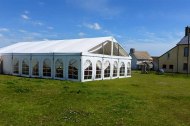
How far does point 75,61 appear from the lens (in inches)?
1143

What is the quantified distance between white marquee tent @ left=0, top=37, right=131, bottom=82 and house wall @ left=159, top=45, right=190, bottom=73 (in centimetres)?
2101

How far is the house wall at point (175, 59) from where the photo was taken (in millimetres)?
55719

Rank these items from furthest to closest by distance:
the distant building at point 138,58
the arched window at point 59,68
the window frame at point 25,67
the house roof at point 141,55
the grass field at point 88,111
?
the house roof at point 141,55 < the distant building at point 138,58 < the window frame at point 25,67 < the arched window at point 59,68 < the grass field at point 88,111

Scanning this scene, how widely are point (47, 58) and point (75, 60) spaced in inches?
176

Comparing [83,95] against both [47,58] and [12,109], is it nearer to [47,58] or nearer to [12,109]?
[12,109]

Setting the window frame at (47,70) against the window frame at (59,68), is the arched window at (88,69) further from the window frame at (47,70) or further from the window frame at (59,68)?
the window frame at (47,70)

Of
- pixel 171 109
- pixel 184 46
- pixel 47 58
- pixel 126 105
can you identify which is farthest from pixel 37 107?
pixel 184 46

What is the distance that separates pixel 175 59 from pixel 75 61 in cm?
3334

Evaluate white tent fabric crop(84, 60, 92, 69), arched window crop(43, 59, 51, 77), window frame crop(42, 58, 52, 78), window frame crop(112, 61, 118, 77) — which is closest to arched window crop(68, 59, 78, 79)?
white tent fabric crop(84, 60, 92, 69)

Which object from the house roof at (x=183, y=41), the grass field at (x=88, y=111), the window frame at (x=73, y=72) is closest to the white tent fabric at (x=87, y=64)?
the window frame at (x=73, y=72)

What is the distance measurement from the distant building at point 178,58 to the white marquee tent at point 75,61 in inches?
822

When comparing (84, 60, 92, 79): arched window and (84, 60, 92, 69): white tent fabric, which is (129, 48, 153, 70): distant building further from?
(84, 60, 92, 69): white tent fabric

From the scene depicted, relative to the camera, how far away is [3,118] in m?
11.2

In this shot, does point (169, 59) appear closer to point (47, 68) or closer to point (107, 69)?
point (107, 69)
